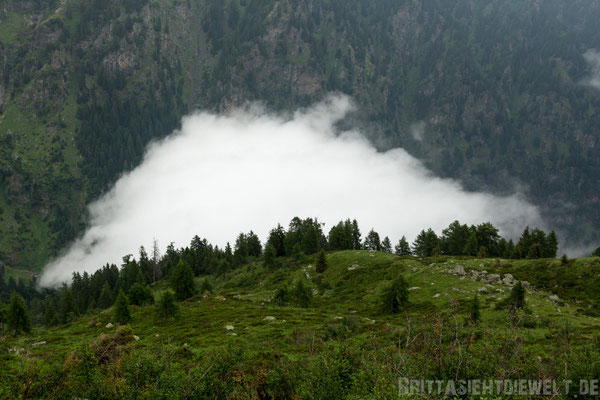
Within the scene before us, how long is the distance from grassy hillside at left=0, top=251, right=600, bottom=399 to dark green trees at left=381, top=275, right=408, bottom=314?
2.59m

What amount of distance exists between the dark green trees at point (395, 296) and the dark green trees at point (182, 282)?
195 feet

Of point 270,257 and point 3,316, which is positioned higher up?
point 270,257

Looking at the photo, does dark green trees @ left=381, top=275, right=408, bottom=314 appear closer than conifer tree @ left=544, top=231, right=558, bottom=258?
Yes

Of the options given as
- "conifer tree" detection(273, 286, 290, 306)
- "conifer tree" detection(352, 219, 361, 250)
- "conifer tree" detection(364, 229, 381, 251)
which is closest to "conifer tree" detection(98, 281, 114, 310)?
"conifer tree" detection(273, 286, 290, 306)

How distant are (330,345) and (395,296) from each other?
45206 millimetres

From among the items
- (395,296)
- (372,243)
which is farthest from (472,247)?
(395,296)

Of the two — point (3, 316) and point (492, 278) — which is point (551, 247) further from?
point (3, 316)

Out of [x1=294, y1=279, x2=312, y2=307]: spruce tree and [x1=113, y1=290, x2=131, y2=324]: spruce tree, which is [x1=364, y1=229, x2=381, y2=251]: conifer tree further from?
[x1=113, y1=290, x2=131, y2=324]: spruce tree

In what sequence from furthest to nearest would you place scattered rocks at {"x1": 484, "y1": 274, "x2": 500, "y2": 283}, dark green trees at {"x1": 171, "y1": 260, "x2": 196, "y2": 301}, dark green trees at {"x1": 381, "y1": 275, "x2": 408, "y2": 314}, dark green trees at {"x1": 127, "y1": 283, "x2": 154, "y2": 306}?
dark green trees at {"x1": 127, "y1": 283, "x2": 154, "y2": 306}
dark green trees at {"x1": 171, "y1": 260, "x2": 196, "y2": 301}
scattered rocks at {"x1": 484, "y1": 274, "x2": 500, "y2": 283}
dark green trees at {"x1": 381, "y1": 275, "x2": 408, "y2": 314}

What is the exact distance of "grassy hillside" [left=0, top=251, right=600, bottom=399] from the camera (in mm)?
20938

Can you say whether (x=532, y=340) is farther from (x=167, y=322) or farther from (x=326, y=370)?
(x=167, y=322)

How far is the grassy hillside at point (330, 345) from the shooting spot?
20938 mm

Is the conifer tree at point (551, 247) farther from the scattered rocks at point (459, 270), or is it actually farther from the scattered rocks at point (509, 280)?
the scattered rocks at point (509, 280)

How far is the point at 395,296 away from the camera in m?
69.5
